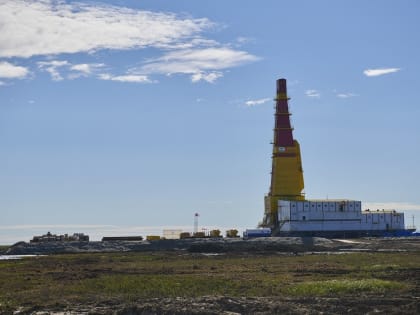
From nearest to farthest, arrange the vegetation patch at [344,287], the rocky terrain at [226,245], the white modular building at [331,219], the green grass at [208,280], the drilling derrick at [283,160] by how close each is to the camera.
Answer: the vegetation patch at [344,287], the green grass at [208,280], the rocky terrain at [226,245], the white modular building at [331,219], the drilling derrick at [283,160]

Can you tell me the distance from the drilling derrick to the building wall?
250 centimetres

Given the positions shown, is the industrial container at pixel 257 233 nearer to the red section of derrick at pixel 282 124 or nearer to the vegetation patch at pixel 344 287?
the red section of derrick at pixel 282 124

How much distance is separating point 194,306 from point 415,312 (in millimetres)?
8961

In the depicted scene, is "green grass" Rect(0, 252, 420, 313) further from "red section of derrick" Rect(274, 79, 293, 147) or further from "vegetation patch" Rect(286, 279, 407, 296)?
"red section of derrick" Rect(274, 79, 293, 147)

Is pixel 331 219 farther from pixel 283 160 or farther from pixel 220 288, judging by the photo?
pixel 220 288

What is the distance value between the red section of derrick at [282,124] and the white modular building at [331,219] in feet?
30.4

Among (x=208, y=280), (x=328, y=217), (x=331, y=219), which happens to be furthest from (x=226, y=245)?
(x=208, y=280)

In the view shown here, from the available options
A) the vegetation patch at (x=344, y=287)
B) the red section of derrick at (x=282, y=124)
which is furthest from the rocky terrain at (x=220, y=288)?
the red section of derrick at (x=282, y=124)

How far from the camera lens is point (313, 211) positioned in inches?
4151

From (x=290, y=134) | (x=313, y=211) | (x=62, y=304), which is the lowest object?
(x=62, y=304)

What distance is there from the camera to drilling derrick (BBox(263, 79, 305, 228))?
110 metres

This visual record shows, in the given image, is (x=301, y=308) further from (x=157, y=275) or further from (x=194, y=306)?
(x=157, y=275)

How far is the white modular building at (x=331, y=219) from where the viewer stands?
342ft

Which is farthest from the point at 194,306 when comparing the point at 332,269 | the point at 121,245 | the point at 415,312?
the point at 121,245
